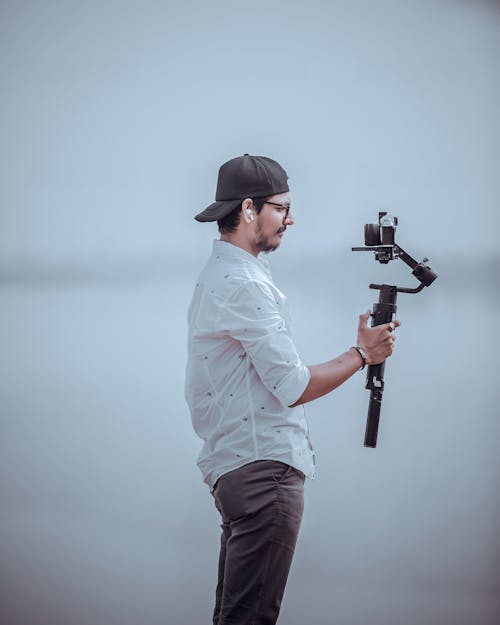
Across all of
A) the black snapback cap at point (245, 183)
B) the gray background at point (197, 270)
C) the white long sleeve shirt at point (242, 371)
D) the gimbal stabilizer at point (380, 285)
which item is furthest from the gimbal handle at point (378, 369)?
the gray background at point (197, 270)

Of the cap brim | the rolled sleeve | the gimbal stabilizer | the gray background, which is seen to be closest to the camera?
the rolled sleeve

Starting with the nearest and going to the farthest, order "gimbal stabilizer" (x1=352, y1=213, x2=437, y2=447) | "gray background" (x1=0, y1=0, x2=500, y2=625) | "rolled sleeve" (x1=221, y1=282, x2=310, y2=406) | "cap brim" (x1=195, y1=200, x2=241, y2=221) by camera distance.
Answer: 1. "rolled sleeve" (x1=221, y1=282, x2=310, y2=406)
2. "cap brim" (x1=195, y1=200, x2=241, y2=221)
3. "gimbal stabilizer" (x1=352, y1=213, x2=437, y2=447)
4. "gray background" (x1=0, y1=0, x2=500, y2=625)

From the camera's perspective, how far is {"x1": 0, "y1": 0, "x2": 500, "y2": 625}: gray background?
2.13 metres

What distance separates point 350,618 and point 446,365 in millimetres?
856

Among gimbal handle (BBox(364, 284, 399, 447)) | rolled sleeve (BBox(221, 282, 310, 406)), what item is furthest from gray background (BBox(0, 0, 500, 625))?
rolled sleeve (BBox(221, 282, 310, 406))

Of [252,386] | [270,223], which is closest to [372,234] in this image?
[270,223]

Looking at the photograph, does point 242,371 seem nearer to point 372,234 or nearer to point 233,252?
point 233,252

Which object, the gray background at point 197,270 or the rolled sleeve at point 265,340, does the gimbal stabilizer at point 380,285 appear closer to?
the rolled sleeve at point 265,340

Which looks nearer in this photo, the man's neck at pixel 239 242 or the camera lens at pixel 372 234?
the man's neck at pixel 239 242

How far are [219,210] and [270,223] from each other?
0.12 metres

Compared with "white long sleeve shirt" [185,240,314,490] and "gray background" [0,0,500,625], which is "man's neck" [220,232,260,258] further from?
"gray background" [0,0,500,625]

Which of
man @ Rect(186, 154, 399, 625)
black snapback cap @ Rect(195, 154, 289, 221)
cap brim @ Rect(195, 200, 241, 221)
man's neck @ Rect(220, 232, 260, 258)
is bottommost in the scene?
man @ Rect(186, 154, 399, 625)

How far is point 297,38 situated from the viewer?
222 cm

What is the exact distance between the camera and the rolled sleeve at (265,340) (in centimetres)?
139
